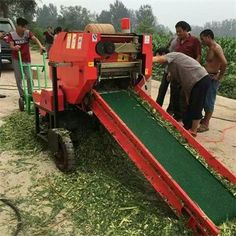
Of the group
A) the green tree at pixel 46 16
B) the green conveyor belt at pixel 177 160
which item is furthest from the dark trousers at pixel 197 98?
the green tree at pixel 46 16

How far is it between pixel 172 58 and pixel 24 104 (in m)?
3.17

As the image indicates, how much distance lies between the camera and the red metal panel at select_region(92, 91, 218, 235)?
10.5 feet

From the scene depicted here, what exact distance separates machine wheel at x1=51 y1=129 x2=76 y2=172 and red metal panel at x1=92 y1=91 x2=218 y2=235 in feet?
1.64

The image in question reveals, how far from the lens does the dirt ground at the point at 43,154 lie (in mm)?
4301

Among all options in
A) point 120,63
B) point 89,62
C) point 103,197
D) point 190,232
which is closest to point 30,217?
point 103,197

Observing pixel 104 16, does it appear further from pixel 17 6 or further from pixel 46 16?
pixel 17 6

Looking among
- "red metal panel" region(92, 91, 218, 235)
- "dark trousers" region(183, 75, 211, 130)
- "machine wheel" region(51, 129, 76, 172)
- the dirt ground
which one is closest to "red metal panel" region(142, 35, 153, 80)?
"red metal panel" region(92, 91, 218, 235)

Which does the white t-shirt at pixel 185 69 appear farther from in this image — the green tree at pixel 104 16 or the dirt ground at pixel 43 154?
the green tree at pixel 104 16

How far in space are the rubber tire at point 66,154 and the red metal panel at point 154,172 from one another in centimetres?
51

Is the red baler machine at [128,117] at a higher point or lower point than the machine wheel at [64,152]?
higher

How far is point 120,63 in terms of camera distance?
4758mm

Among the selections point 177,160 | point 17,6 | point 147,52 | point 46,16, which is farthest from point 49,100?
point 46,16

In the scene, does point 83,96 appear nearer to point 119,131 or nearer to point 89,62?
point 89,62

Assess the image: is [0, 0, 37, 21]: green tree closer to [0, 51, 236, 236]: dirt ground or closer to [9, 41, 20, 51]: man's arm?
[0, 51, 236, 236]: dirt ground
